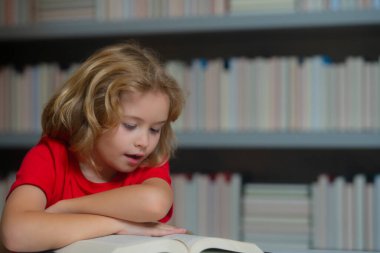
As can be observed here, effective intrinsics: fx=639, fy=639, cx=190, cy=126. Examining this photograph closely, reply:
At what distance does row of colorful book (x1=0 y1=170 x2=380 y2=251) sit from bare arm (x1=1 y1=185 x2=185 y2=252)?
107 centimetres

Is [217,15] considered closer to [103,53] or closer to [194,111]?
[194,111]

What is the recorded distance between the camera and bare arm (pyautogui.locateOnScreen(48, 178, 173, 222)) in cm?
100

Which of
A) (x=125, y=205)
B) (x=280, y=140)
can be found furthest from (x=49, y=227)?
(x=280, y=140)

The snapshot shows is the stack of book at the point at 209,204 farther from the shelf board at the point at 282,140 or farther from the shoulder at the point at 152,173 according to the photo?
the shoulder at the point at 152,173

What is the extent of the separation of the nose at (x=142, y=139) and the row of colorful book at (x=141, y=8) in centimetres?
104

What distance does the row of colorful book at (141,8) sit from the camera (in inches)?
76.9

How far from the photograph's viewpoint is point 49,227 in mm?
917

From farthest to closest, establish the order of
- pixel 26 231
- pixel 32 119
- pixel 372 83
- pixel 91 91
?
pixel 32 119
pixel 372 83
pixel 91 91
pixel 26 231

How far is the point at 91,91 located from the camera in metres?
1.07

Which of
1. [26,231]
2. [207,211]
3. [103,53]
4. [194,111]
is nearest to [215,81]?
[194,111]

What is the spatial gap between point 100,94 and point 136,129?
90 mm

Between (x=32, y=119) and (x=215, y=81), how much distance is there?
2.11 ft

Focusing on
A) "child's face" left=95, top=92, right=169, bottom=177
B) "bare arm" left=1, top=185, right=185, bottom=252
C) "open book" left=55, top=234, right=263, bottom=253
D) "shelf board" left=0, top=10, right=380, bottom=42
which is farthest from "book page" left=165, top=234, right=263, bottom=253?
"shelf board" left=0, top=10, right=380, bottom=42

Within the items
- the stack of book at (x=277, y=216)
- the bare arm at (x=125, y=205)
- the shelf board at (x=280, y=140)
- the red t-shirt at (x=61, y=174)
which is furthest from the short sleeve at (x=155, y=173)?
the stack of book at (x=277, y=216)
